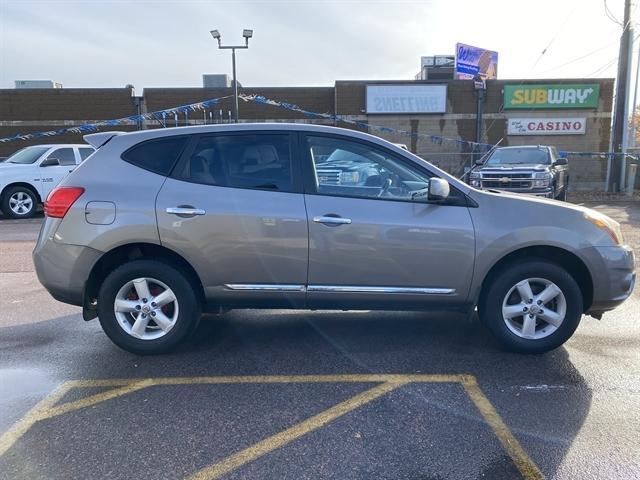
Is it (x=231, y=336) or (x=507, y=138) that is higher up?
(x=507, y=138)

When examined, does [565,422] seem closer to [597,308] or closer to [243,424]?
[597,308]

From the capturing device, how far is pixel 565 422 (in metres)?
3.16

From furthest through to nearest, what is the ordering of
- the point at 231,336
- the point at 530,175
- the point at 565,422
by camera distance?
the point at 530,175, the point at 231,336, the point at 565,422

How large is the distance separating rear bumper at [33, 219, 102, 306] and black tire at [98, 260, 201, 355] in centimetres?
18

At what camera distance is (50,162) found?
12891mm

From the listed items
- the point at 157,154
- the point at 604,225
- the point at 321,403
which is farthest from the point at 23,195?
the point at 604,225

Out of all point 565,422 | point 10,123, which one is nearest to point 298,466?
point 565,422

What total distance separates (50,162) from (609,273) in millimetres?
A: 12805

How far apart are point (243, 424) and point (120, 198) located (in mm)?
2036

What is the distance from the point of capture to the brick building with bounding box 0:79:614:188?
21828 mm

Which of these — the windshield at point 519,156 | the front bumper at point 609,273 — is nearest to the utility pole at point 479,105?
the windshield at point 519,156

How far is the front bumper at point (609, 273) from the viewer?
4031 millimetres

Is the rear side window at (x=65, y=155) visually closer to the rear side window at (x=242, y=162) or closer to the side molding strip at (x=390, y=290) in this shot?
Result: the rear side window at (x=242, y=162)

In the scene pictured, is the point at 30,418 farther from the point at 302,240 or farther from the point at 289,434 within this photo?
the point at 302,240
